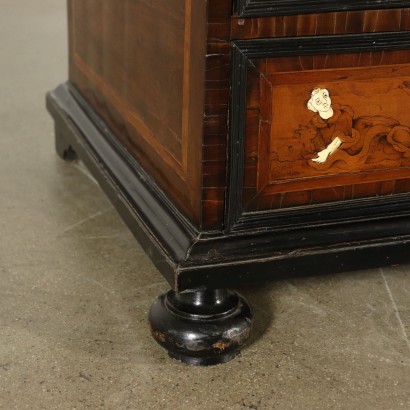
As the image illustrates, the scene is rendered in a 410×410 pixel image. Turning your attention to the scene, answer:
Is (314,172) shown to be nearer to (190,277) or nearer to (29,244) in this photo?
(190,277)

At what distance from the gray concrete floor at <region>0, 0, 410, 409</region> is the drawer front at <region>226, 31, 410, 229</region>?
9.0 inches

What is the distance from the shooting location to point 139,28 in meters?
1.65

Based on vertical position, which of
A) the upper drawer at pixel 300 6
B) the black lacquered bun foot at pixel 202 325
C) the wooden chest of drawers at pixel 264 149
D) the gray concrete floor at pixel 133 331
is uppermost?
the upper drawer at pixel 300 6

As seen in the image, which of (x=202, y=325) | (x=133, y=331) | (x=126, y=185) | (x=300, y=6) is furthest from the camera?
(x=126, y=185)

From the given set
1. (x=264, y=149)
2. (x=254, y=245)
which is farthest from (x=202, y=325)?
(x=264, y=149)

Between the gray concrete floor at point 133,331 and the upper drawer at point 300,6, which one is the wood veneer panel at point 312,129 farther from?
the gray concrete floor at point 133,331

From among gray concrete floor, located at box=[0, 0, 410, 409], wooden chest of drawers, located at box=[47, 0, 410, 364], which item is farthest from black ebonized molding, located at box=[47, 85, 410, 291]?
gray concrete floor, located at box=[0, 0, 410, 409]

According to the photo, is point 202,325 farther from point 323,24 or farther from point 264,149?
point 323,24

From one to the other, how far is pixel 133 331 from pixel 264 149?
0.41m

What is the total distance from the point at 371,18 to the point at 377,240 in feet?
1.19

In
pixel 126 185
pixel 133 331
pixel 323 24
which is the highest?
pixel 323 24

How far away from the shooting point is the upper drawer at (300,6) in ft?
4.34

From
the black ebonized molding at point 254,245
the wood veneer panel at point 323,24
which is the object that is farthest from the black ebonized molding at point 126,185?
the wood veneer panel at point 323,24

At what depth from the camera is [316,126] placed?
143cm
